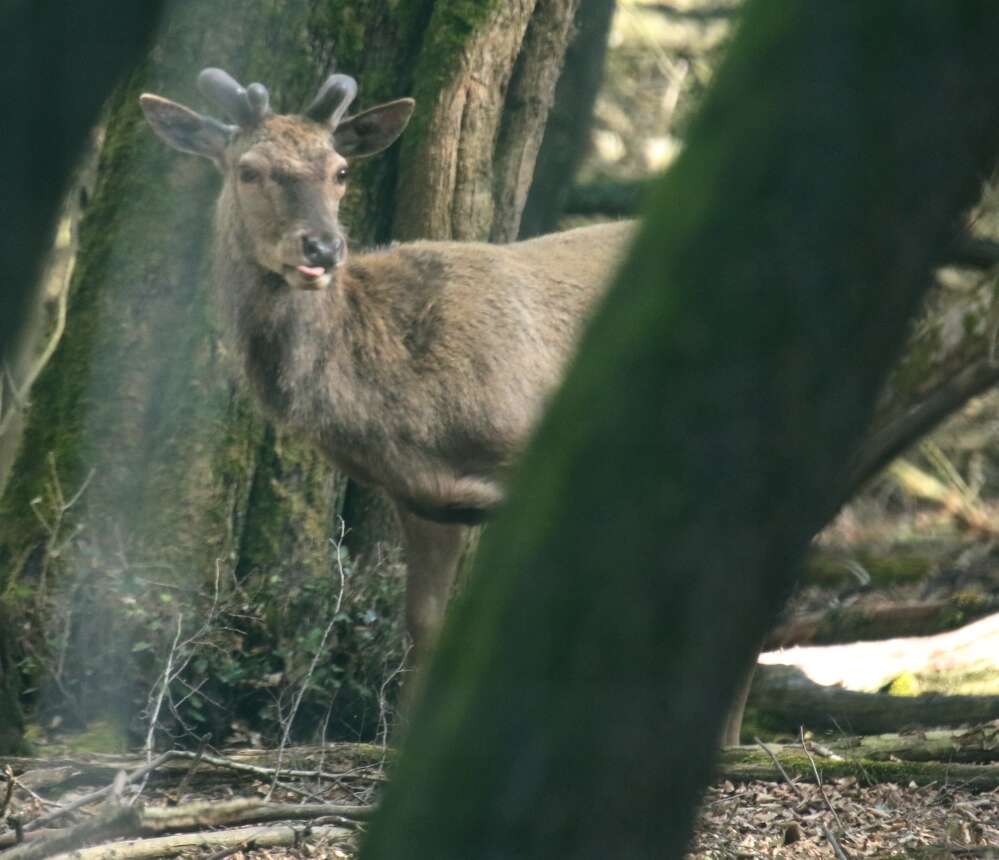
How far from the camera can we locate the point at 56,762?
6.29m

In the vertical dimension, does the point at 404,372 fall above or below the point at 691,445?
above

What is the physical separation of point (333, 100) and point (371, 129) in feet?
1.00

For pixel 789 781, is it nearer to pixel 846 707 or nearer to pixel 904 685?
pixel 846 707

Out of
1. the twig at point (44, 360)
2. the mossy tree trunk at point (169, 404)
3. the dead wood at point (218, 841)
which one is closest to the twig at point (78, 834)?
the dead wood at point (218, 841)

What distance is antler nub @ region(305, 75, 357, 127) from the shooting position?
24.7 feet

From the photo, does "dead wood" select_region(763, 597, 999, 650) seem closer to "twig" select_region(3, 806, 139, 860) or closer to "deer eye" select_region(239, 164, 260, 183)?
"deer eye" select_region(239, 164, 260, 183)

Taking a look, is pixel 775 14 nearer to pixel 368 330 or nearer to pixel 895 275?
pixel 895 275

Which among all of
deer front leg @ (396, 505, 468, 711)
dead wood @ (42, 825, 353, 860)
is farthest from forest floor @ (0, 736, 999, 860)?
deer front leg @ (396, 505, 468, 711)

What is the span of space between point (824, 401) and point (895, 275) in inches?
8.5

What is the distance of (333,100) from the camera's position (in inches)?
298

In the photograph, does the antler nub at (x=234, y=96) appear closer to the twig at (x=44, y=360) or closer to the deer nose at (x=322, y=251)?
the deer nose at (x=322, y=251)

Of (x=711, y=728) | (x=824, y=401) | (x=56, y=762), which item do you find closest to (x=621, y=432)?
(x=824, y=401)

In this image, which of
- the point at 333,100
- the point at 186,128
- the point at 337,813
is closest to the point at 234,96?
the point at 186,128

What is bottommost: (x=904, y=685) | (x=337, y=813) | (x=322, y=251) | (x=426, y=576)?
(x=337, y=813)
